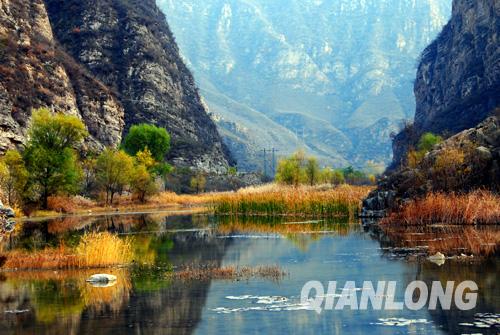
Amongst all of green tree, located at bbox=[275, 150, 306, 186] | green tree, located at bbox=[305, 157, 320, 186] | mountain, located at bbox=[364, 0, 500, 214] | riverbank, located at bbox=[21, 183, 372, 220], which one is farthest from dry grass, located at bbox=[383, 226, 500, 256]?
green tree, located at bbox=[305, 157, 320, 186]

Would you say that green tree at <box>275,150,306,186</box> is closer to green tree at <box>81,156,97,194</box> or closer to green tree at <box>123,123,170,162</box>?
green tree at <box>123,123,170,162</box>

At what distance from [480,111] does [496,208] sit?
319 feet

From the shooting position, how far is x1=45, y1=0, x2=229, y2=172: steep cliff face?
168125 mm

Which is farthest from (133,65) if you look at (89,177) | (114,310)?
(114,310)

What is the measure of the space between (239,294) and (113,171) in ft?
256

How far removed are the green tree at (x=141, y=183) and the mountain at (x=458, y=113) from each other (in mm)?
38486

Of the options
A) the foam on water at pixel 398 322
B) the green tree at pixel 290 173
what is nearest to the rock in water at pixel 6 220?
the foam on water at pixel 398 322

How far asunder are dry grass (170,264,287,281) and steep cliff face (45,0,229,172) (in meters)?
131

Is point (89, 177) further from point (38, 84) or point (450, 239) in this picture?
point (450, 239)

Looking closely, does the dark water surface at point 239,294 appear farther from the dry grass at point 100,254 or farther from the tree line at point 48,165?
the tree line at point 48,165

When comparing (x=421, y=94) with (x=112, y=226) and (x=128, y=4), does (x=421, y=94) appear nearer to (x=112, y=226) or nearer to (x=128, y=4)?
(x=128, y=4)

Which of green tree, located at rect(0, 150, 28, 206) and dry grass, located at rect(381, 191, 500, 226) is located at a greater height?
green tree, located at rect(0, 150, 28, 206)

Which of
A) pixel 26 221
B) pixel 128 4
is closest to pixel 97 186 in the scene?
pixel 26 221

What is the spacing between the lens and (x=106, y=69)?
17000 centimetres
